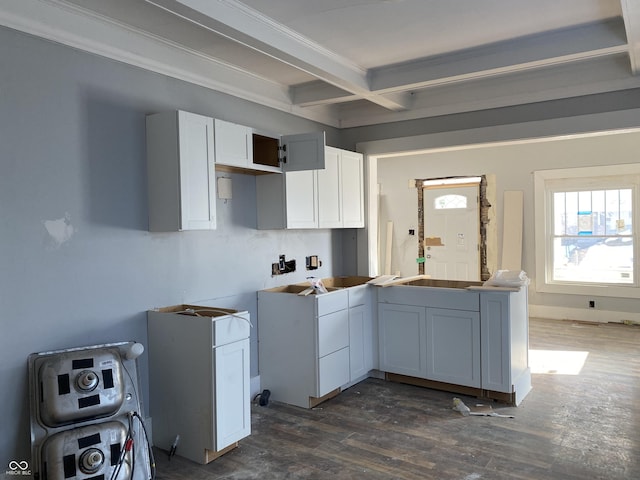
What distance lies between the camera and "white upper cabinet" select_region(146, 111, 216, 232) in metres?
3.15

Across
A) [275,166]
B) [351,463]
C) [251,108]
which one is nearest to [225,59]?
[251,108]

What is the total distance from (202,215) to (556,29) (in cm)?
273

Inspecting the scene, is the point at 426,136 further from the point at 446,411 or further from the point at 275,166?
the point at 446,411

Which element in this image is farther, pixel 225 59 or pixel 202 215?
pixel 225 59

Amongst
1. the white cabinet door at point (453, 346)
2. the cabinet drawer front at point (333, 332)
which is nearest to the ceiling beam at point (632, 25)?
the white cabinet door at point (453, 346)

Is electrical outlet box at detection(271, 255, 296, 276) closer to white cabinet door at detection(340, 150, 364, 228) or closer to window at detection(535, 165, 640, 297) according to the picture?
white cabinet door at detection(340, 150, 364, 228)

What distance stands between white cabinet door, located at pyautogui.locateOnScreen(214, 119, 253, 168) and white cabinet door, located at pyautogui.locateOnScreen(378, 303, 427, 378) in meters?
1.88

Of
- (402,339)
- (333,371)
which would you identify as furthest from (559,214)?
(333,371)

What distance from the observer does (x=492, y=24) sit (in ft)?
10.7

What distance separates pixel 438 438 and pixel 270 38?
2861mm

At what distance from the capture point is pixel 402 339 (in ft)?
14.5

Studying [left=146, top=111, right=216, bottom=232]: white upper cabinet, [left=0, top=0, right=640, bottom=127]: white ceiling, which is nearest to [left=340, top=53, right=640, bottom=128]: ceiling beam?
[left=0, top=0, right=640, bottom=127]: white ceiling

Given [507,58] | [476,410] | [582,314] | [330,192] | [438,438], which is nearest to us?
[438,438]

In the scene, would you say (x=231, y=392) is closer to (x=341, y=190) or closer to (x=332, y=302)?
(x=332, y=302)
